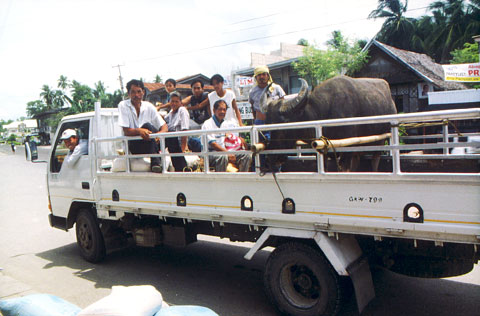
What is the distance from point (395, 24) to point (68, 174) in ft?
119

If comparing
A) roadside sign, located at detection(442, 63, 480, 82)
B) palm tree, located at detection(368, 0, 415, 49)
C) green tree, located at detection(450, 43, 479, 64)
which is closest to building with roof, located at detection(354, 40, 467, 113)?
green tree, located at detection(450, 43, 479, 64)

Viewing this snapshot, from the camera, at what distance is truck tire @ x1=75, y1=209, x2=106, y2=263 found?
6.03 meters

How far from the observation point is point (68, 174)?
6.32m

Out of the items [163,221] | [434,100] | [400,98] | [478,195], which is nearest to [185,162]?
[163,221]

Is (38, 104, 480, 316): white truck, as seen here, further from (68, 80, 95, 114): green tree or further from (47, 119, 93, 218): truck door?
(68, 80, 95, 114): green tree

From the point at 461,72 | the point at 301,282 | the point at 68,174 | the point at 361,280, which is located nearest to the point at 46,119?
the point at 461,72

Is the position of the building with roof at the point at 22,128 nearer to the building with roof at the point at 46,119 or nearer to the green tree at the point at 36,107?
the green tree at the point at 36,107

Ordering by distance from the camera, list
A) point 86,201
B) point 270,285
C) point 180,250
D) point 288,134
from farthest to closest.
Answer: point 180,250
point 86,201
point 288,134
point 270,285

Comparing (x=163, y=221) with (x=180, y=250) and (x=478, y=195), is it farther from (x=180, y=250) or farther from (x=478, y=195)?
(x=478, y=195)

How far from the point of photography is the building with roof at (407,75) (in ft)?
65.5

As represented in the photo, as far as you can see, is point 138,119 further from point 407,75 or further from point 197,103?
point 407,75

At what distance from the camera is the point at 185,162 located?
5211 mm

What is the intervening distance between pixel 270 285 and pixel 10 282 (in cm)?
376

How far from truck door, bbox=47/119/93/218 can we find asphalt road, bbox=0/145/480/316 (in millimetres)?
996
